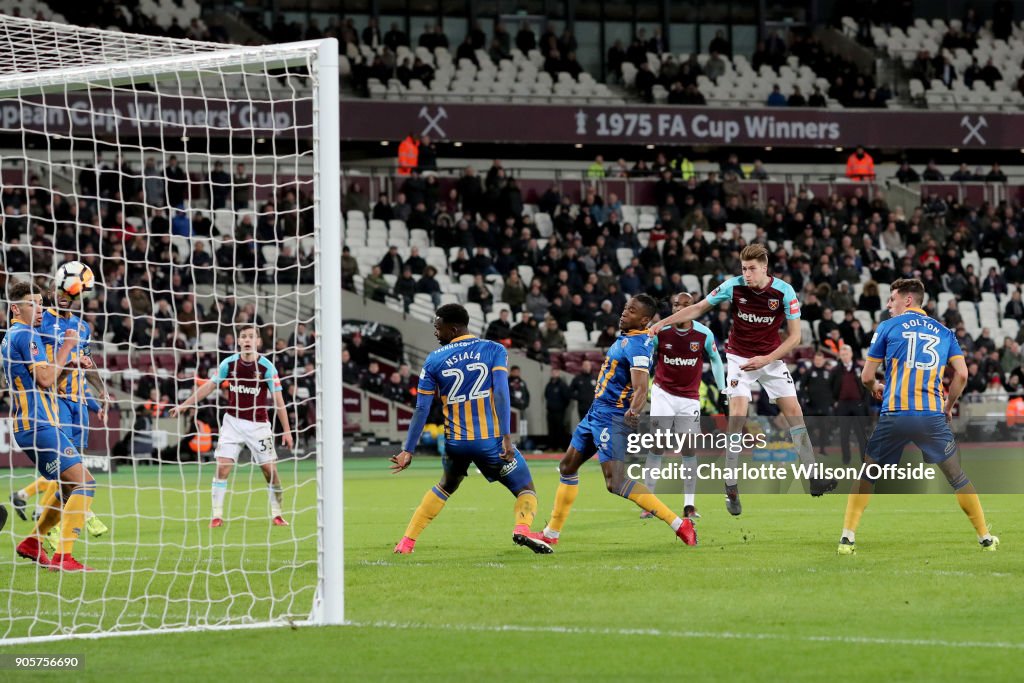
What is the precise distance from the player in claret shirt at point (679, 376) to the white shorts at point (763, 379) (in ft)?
2.20

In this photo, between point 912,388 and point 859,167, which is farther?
point 859,167

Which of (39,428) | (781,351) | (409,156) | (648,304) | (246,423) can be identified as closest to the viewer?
(39,428)

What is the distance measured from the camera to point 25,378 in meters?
10.5

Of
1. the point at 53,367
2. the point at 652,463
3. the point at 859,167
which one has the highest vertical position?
the point at 53,367

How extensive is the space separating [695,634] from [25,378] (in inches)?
220

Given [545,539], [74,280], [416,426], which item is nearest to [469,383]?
[416,426]

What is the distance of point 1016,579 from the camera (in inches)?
368

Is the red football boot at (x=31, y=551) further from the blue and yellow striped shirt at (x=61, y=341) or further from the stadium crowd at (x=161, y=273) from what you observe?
the stadium crowd at (x=161, y=273)

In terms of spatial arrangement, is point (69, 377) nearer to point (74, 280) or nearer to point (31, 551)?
point (74, 280)

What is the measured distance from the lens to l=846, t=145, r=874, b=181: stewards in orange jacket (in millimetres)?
38188

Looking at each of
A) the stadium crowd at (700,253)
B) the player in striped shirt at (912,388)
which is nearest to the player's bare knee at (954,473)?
the player in striped shirt at (912,388)

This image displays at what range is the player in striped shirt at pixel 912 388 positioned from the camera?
10.7m

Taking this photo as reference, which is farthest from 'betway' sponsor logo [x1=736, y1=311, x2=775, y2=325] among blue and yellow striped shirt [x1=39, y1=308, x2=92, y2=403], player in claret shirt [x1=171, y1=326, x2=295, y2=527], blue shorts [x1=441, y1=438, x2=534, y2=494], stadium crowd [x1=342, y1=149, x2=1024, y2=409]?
stadium crowd [x1=342, y1=149, x2=1024, y2=409]

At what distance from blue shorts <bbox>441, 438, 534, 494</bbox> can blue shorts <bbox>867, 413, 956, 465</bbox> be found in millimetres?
2615
